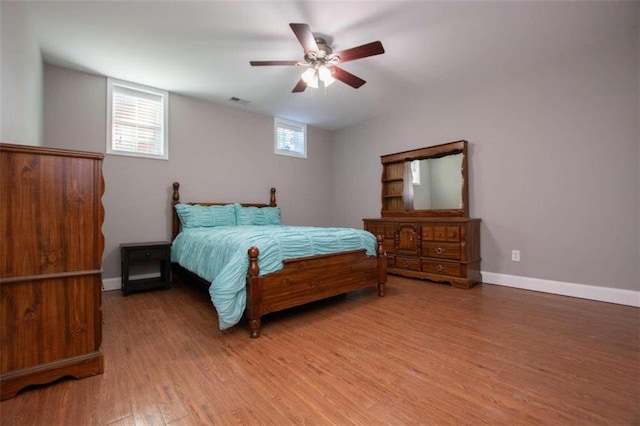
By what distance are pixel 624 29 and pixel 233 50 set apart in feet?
12.4

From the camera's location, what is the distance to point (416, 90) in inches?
157

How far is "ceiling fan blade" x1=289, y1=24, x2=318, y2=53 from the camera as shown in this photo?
2131 millimetres

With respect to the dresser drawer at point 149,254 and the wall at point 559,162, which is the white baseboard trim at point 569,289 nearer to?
the wall at point 559,162

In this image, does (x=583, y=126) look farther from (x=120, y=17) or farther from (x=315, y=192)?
(x=120, y=17)

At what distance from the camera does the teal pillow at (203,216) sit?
3818mm

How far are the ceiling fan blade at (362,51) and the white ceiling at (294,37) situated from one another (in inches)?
11.7

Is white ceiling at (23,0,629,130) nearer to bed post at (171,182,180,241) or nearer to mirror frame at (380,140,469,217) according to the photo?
mirror frame at (380,140,469,217)

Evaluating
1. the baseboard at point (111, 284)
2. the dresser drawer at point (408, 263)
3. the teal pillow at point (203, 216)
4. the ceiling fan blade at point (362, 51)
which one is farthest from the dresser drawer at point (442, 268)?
the baseboard at point (111, 284)

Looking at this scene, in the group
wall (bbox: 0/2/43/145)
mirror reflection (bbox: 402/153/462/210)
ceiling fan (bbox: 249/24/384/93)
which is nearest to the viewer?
wall (bbox: 0/2/43/145)

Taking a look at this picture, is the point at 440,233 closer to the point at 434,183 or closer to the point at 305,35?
the point at 434,183

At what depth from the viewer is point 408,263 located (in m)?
4.00

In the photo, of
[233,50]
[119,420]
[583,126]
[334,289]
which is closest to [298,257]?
Result: [334,289]

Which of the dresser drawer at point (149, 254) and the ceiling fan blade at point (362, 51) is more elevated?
the ceiling fan blade at point (362, 51)

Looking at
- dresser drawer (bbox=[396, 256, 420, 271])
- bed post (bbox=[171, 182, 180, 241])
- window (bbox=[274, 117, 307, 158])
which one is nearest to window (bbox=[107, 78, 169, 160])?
bed post (bbox=[171, 182, 180, 241])
